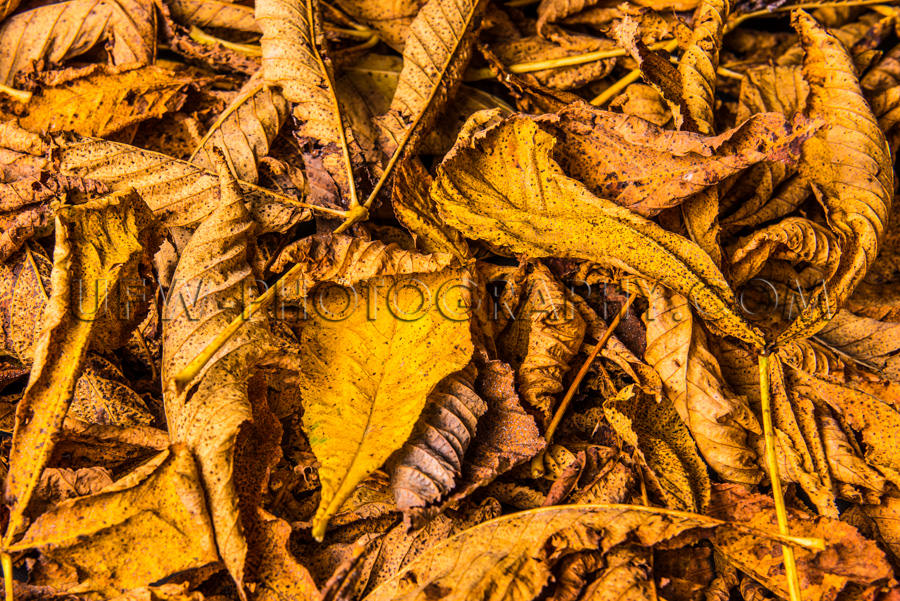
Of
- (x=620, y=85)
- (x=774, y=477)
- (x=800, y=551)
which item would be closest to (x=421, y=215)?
(x=620, y=85)

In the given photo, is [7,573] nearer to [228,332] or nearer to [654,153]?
[228,332]

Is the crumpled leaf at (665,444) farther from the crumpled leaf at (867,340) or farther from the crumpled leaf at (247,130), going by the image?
the crumpled leaf at (247,130)

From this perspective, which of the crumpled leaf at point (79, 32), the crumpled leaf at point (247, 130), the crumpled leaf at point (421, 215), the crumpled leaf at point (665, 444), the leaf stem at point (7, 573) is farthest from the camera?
the crumpled leaf at point (79, 32)

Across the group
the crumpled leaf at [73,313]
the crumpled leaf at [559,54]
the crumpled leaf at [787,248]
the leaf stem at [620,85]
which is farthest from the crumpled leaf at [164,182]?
the crumpled leaf at [787,248]

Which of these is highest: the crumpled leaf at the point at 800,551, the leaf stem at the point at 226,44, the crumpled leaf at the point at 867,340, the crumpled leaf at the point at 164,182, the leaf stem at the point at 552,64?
the leaf stem at the point at 226,44

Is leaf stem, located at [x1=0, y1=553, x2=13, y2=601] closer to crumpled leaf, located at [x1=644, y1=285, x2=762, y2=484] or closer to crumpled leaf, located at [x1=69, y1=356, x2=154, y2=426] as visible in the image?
crumpled leaf, located at [x1=69, y1=356, x2=154, y2=426]

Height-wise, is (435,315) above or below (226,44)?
below
